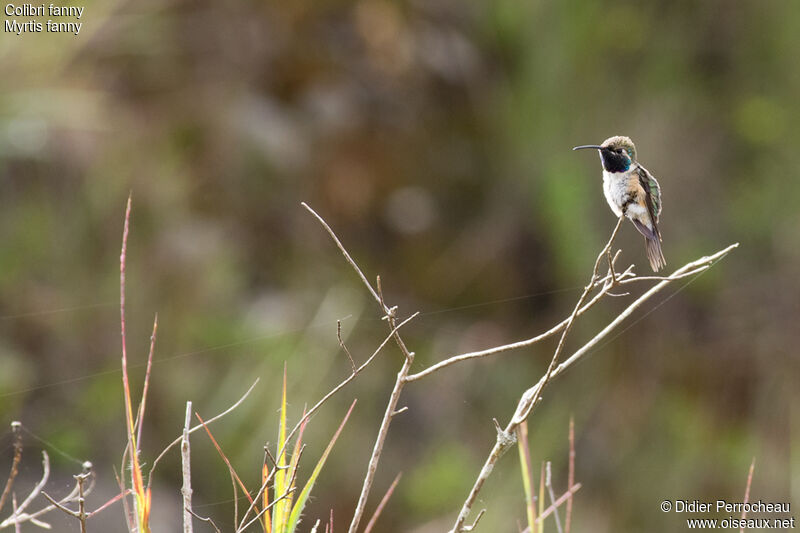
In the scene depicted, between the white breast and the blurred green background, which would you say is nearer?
the white breast

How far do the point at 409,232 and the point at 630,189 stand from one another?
249 cm

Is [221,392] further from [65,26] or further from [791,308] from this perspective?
[791,308]

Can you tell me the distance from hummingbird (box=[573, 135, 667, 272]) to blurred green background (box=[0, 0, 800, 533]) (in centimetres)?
173

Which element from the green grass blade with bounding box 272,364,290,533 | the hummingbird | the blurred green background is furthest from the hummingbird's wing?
the blurred green background

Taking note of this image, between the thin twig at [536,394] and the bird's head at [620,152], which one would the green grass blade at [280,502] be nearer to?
the thin twig at [536,394]

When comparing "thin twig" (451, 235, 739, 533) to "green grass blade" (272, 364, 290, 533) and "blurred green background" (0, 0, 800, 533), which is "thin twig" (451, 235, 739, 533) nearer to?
"green grass blade" (272, 364, 290, 533)

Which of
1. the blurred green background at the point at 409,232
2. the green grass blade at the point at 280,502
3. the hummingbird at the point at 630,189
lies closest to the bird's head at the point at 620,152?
the hummingbird at the point at 630,189

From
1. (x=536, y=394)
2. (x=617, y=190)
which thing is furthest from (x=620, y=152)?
(x=536, y=394)

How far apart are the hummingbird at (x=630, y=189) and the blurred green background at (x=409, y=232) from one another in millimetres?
1726

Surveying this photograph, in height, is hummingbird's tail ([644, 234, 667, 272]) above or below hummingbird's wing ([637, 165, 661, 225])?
below

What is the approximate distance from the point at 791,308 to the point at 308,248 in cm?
151

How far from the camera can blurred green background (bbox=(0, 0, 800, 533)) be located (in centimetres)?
253

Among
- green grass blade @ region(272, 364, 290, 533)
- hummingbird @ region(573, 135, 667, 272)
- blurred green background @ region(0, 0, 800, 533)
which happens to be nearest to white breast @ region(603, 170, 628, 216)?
hummingbird @ region(573, 135, 667, 272)

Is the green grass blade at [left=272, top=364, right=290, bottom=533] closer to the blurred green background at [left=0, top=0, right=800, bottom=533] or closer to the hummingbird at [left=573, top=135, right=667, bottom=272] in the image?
the hummingbird at [left=573, top=135, right=667, bottom=272]
